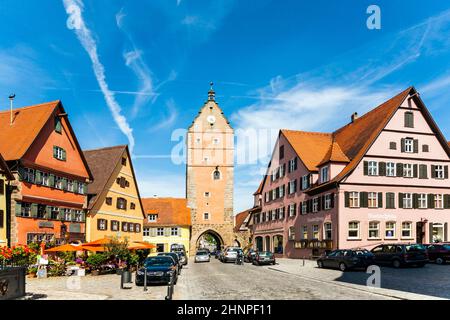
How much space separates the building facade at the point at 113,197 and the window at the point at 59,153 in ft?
19.3

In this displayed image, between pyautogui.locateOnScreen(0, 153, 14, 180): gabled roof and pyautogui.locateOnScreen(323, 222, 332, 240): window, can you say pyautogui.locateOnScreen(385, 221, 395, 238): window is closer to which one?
pyautogui.locateOnScreen(323, 222, 332, 240): window

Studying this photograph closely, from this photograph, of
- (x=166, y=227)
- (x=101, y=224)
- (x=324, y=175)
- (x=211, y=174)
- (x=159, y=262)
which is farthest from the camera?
(x=211, y=174)

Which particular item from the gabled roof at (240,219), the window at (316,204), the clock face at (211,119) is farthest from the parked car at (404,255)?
the gabled roof at (240,219)

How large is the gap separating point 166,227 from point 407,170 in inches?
1534

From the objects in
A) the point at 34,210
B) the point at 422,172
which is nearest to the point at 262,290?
the point at 34,210

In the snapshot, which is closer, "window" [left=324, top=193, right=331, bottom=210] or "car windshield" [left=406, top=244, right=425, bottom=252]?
"car windshield" [left=406, top=244, right=425, bottom=252]

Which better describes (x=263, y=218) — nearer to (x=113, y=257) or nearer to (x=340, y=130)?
(x=340, y=130)

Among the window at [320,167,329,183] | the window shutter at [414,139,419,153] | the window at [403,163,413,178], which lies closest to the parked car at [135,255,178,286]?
the window at [320,167,329,183]

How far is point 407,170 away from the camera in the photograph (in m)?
39.0

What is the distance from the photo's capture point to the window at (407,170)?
38938mm

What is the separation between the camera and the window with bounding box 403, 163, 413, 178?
3894 centimetres

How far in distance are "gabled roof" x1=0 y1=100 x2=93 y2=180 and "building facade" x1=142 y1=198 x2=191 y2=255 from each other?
98.3ft

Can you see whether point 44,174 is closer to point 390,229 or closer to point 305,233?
point 305,233

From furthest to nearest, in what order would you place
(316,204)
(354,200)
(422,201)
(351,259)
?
(316,204)
(422,201)
(354,200)
(351,259)
